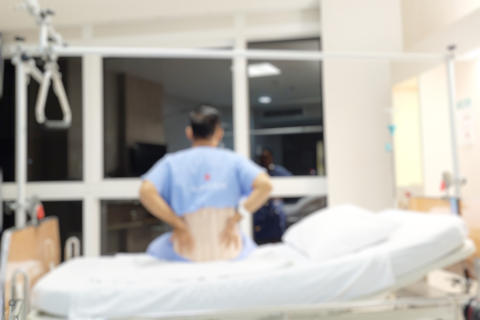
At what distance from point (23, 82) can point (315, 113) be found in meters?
2.12

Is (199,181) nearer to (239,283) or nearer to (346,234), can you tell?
(239,283)

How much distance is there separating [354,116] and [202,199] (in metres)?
1.40

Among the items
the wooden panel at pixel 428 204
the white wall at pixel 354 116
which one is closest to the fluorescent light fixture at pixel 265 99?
the white wall at pixel 354 116

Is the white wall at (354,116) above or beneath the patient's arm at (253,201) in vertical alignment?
above

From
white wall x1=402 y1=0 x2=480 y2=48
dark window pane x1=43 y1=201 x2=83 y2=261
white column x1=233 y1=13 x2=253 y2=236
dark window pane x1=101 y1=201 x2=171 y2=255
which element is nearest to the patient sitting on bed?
white wall x1=402 y1=0 x2=480 y2=48

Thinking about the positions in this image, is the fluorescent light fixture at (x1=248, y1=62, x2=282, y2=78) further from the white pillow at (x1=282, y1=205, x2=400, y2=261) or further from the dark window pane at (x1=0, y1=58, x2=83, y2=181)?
the white pillow at (x1=282, y1=205, x2=400, y2=261)

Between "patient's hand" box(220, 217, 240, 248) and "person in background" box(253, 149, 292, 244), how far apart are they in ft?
4.60

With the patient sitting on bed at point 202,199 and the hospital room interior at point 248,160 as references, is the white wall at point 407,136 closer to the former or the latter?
the hospital room interior at point 248,160

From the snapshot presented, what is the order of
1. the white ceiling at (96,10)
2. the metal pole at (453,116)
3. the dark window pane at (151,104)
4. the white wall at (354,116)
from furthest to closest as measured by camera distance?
the dark window pane at (151,104) → the white wall at (354,116) → the metal pole at (453,116) → the white ceiling at (96,10)

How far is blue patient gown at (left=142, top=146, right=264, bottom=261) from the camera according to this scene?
72.2 inches

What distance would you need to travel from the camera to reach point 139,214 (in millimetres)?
3398

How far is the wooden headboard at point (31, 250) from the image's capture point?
56.1 inches

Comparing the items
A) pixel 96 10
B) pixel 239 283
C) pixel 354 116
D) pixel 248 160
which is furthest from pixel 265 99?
pixel 96 10

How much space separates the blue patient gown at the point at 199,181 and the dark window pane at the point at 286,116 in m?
1.36
